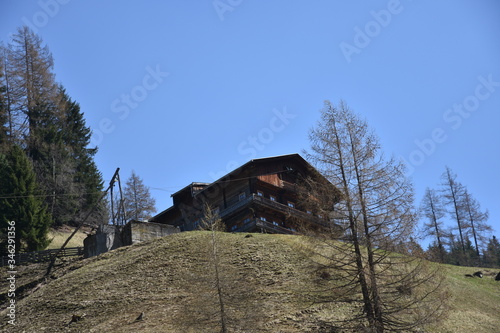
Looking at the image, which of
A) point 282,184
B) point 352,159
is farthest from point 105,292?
point 282,184

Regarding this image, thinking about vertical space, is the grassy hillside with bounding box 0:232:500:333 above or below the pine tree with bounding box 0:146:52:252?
below

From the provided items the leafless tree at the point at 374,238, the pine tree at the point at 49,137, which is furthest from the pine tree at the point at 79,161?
the leafless tree at the point at 374,238

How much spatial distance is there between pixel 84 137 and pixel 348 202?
59.5 m

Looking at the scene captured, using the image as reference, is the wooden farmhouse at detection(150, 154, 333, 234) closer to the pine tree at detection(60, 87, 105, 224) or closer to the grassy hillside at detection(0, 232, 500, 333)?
the grassy hillside at detection(0, 232, 500, 333)

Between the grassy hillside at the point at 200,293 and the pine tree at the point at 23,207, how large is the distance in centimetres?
1093

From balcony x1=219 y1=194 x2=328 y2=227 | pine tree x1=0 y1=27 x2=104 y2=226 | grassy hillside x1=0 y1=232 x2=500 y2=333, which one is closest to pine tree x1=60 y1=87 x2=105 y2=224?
pine tree x1=0 y1=27 x2=104 y2=226

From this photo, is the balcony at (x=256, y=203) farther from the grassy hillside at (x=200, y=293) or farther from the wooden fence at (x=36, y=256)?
the wooden fence at (x=36, y=256)

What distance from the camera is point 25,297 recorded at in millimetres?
34375

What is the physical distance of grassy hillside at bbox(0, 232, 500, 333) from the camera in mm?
25266

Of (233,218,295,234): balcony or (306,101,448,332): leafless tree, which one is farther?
(233,218,295,234): balcony

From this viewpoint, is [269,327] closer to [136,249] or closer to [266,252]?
[266,252]

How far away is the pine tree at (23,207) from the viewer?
50.0m

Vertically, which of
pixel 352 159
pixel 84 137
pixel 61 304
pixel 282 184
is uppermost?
pixel 84 137

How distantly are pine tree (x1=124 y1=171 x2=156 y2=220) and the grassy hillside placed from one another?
33.3 m
